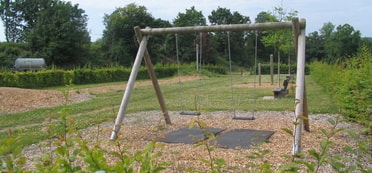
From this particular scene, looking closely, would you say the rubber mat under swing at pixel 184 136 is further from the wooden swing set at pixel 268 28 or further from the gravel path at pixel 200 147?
the wooden swing set at pixel 268 28

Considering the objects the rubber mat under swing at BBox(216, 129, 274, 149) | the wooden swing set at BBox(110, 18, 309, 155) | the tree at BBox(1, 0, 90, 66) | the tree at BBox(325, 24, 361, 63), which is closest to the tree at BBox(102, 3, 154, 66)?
the tree at BBox(1, 0, 90, 66)

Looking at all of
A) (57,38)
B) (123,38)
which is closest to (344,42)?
(123,38)

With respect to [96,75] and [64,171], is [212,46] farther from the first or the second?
[64,171]

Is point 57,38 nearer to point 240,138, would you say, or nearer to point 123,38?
point 123,38

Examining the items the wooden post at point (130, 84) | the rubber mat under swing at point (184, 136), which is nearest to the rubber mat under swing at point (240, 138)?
the rubber mat under swing at point (184, 136)

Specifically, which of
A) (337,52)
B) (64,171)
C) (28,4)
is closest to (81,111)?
(64,171)

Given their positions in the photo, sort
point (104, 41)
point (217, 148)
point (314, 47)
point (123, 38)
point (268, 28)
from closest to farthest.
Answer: point (217, 148), point (268, 28), point (123, 38), point (104, 41), point (314, 47)

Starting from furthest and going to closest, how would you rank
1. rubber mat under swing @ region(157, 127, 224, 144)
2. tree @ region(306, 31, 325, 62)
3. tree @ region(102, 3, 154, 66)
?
1. tree @ region(306, 31, 325, 62)
2. tree @ region(102, 3, 154, 66)
3. rubber mat under swing @ region(157, 127, 224, 144)

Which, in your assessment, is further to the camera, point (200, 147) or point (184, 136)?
point (184, 136)

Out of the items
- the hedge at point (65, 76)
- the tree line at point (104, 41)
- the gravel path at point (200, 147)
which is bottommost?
the gravel path at point (200, 147)

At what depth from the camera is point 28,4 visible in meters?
45.7

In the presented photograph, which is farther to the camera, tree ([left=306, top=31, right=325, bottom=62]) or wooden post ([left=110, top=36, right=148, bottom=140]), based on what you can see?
tree ([left=306, top=31, right=325, bottom=62])

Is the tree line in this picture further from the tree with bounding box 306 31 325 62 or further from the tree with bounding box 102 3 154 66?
the tree with bounding box 306 31 325 62

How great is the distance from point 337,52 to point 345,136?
53.5 m
